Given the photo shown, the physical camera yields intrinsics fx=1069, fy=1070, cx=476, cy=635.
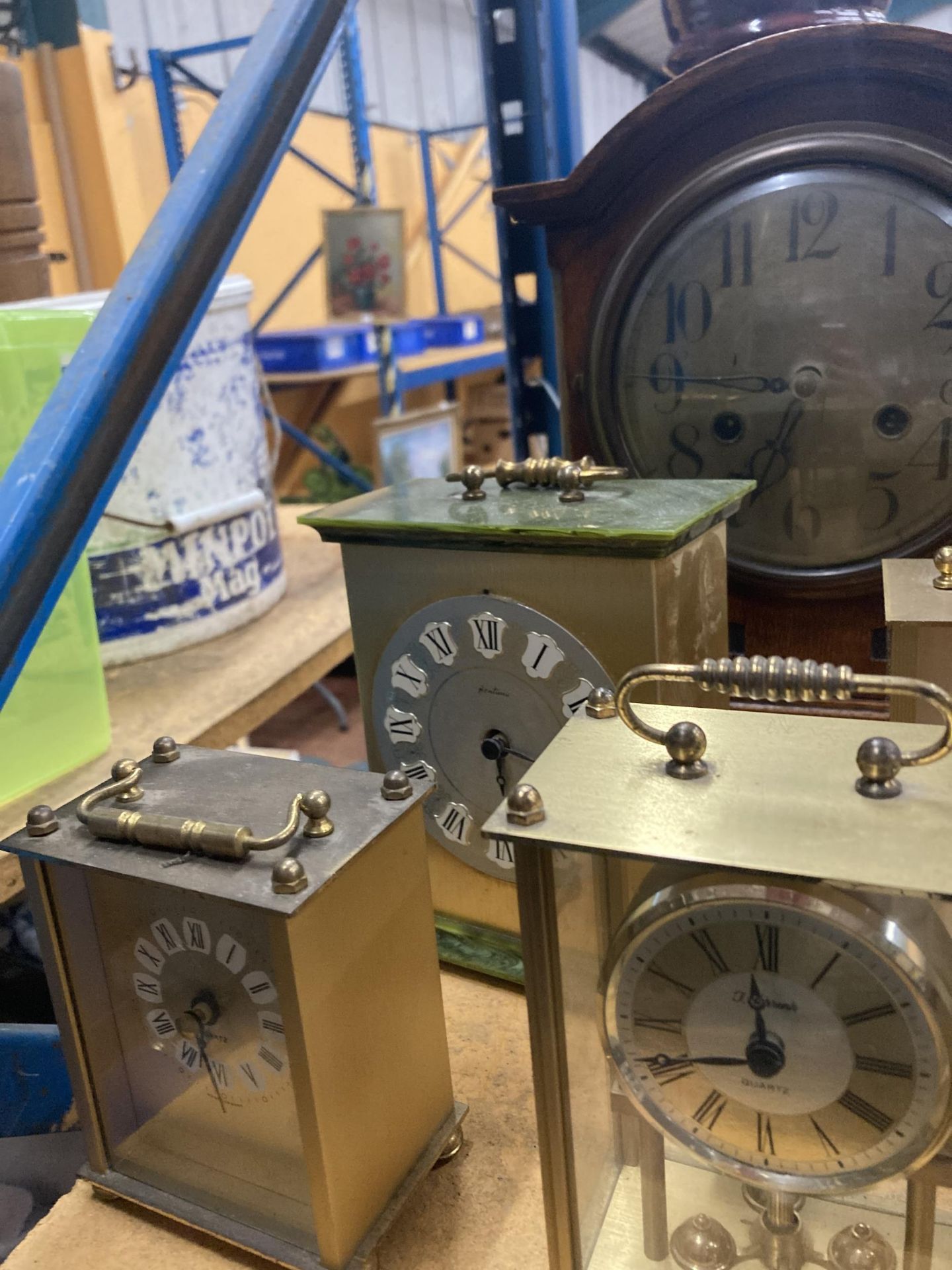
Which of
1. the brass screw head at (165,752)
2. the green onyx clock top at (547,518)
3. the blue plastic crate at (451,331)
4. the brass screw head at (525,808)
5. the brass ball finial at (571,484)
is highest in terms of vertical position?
the blue plastic crate at (451,331)

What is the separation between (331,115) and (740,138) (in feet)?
13.3

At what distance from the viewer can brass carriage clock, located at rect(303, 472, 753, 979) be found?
0.72 meters

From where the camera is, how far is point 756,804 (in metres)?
0.49

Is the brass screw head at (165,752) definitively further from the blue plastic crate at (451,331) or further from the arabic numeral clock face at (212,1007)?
the blue plastic crate at (451,331)

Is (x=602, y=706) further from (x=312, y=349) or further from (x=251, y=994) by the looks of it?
(x=312, y=349)

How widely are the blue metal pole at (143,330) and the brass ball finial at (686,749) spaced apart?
0.54 metres

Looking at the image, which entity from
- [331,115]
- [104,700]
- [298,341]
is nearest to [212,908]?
[104,700]

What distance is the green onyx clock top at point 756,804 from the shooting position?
440 mm

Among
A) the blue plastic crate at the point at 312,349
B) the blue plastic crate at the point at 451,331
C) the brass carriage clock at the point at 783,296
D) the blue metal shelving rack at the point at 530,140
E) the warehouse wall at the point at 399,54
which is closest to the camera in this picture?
the brass carriage clock at the point at 783,296

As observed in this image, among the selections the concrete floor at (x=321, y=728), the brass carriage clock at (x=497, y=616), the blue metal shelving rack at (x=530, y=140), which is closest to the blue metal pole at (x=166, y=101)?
the concrete floor at (x=321, y=728)

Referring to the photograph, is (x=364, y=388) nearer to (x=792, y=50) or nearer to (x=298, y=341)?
(x=298, y=341)

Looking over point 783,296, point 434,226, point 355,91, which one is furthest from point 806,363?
point 434,226

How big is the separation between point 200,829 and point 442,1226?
29 cm

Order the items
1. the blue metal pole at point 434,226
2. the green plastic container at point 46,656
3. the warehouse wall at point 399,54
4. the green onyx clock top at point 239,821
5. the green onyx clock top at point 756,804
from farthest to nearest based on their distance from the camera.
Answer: the blue metal pole at point 434,226
the warehouse wall at point 399,54
the green plastic container at point 46,656
the green onyx clock top at point 239,821
the green onyx clock top at point 756,804
